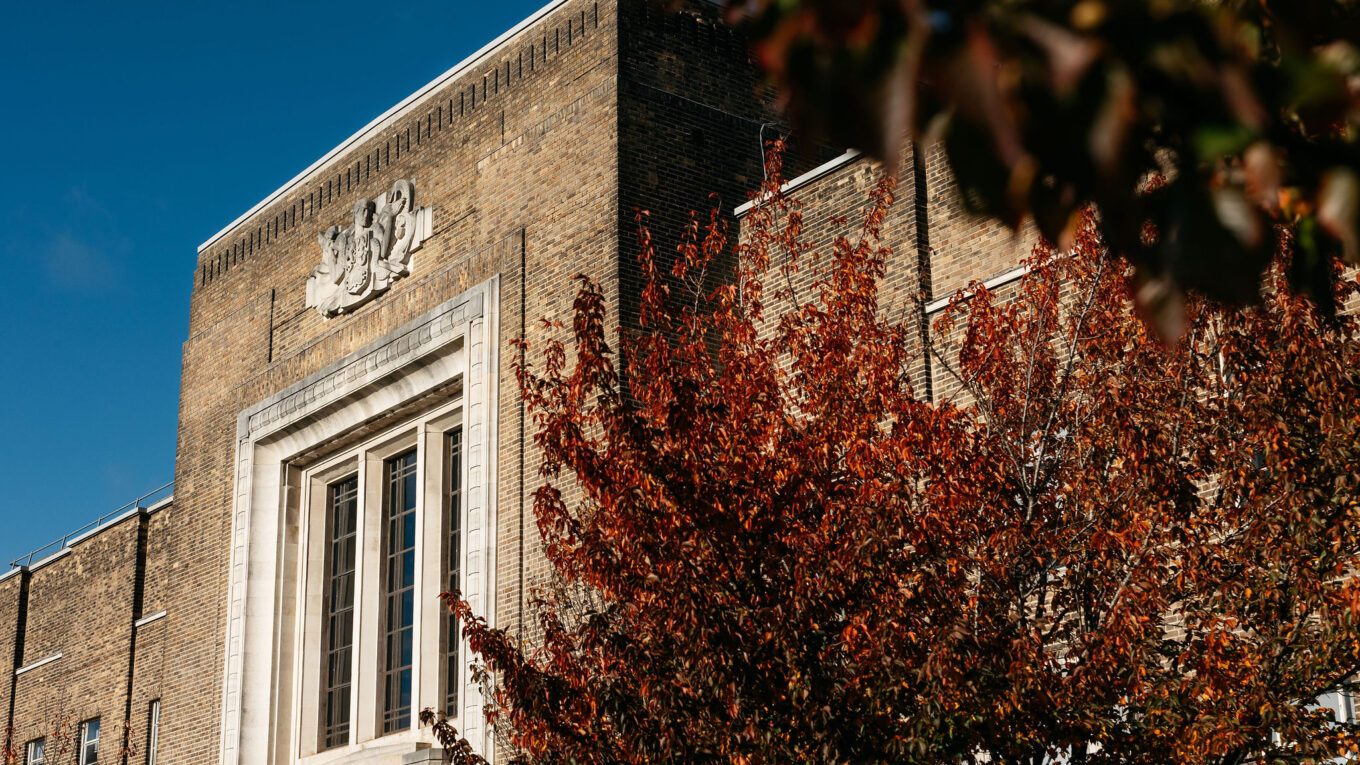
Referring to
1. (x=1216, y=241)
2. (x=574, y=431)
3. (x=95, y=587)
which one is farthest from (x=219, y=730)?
(x=1216, y=241)

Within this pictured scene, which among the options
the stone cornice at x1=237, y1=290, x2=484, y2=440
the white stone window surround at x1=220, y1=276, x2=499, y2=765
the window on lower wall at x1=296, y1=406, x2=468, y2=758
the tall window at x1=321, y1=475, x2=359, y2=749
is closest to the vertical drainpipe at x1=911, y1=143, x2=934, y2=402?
the white stone window surround at x1=220, y1=276, x2=499, y2=765

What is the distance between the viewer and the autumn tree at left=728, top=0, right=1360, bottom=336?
256 centimetres

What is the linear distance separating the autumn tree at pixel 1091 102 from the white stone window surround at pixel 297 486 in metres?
16.1

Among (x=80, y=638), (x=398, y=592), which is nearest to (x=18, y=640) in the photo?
(x=80, y=638)

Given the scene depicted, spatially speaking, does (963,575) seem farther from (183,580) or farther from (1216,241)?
(183,580)

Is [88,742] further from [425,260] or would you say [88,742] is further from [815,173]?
[815,173]

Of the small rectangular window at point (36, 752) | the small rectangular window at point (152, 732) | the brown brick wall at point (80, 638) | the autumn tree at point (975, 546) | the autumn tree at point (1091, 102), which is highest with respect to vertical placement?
the brown brick wall at point (80, 638)

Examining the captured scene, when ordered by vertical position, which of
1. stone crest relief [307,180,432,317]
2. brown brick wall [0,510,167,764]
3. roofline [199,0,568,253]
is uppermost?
roofline [199,0,568,253]

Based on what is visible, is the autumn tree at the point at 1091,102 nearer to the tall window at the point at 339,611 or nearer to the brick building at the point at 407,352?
the brick building at the point at 407,352

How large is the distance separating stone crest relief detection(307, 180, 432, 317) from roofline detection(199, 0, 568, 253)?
1121mm

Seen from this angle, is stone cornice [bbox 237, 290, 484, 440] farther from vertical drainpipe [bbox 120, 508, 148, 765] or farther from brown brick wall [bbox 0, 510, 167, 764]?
brown brick wall [bbox 0, 510, 167, 764]

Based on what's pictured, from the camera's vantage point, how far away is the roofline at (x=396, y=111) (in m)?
20.6

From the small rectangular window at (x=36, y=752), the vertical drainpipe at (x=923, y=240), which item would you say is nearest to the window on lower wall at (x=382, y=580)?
the vertical drainpipe at (x=923, y=240)

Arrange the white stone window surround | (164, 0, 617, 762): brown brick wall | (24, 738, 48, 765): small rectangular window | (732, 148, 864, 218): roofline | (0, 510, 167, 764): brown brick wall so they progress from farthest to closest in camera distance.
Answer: (24, 738, 48, 765): small rectangular window, (0, 510, 167, 764): brown brick wall, the white stone window surround, (164, 0, 617, 762): brown brick wall, (732, 148, 864, 218): roofline
